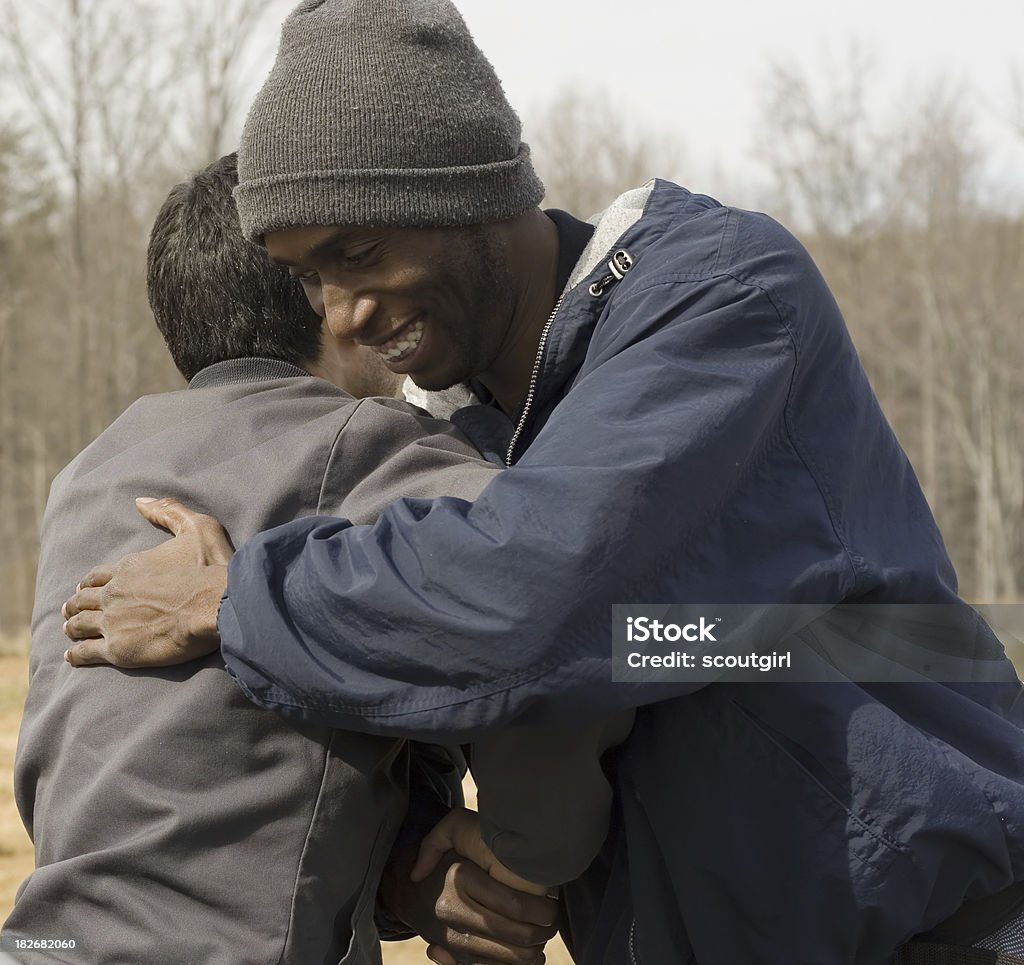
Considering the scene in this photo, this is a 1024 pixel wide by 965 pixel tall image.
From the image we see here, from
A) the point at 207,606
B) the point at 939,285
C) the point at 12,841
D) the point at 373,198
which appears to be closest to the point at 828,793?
the point at 207,606

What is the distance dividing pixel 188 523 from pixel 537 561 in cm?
63

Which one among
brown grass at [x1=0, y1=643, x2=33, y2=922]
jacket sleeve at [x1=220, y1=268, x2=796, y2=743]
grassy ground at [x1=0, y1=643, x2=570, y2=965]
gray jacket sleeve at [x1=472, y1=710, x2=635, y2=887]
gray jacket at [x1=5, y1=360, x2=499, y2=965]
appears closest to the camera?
jacket sleeve at [x1=220, y1=268, x2=796, y2=743]

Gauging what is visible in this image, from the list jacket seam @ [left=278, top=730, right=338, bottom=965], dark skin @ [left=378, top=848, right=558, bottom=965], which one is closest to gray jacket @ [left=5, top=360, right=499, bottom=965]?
jacket seam @ [left=278, top=730, right=338, bottom=965]

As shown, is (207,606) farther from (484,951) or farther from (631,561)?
(484,951)

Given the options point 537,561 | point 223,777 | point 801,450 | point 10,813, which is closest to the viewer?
point 537,561

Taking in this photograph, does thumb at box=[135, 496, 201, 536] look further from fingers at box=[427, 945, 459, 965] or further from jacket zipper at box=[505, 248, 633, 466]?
fingers at box=[427, 945, 459, 965]

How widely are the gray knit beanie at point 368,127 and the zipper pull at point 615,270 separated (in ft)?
0.90

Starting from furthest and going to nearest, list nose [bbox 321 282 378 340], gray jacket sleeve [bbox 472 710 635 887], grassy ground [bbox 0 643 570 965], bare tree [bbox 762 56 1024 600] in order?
bare tree [bbox 762 56 1024 600] < grassy ground [bbox 0 643 570 965] < nose [bbox 321 282 378 340] < gray jacket sleeve [bbox 472 710 635 887]

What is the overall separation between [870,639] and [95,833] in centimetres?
114

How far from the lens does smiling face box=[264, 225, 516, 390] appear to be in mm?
2057

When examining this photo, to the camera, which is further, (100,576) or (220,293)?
(220,293)

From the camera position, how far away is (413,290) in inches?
81.5

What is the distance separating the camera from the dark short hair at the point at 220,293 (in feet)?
7.30

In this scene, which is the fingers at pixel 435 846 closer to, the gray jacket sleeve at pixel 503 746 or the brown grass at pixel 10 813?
the gray jacket sleeve at pixel 503 746
